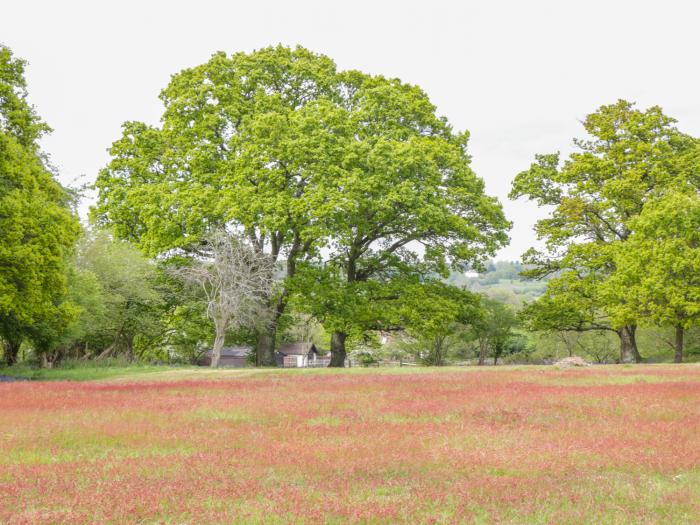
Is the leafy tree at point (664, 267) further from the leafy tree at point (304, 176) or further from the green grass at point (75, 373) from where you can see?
the green grass at point (75, 373)

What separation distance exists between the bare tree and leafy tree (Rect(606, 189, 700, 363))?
24.1m

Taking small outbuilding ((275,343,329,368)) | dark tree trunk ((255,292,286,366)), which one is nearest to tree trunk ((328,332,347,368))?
dark tree trunk ((255,292,286,366))

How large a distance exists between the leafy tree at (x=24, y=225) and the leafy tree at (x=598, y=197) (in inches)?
1371

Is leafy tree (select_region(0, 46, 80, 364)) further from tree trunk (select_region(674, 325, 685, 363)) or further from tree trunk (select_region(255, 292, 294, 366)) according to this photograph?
tree trunk (select_region(674, 325, 685, 363))

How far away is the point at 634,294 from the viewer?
43344 millimetres

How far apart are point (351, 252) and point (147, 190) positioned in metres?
13.9

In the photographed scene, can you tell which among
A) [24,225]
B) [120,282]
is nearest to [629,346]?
[120,282]

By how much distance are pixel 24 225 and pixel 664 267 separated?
125 feet

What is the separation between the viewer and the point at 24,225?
30297 mm

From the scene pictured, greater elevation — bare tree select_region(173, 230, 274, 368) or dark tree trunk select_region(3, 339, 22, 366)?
bare tree select_region(173, 230, 274, 368)

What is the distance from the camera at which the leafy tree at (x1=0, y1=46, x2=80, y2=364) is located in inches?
1171

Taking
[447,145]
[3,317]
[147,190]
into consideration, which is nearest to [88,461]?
[3,317]

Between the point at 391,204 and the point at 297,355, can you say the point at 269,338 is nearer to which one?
the point at 391,204

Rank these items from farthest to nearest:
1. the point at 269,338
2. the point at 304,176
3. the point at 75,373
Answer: the point at 269,338, the point at 304,176, the point at 75,373
